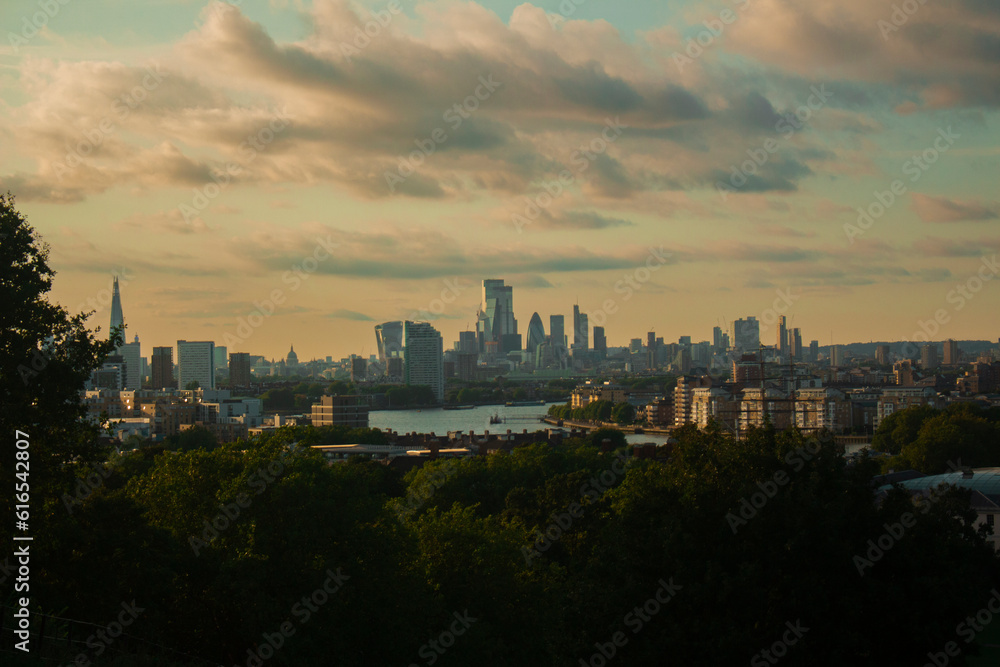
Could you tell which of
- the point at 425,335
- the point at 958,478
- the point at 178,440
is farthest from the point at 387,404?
the point at 958,478

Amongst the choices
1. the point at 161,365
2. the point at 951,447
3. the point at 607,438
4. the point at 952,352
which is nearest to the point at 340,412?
the point at 607,438

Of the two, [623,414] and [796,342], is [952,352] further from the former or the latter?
[623,414]

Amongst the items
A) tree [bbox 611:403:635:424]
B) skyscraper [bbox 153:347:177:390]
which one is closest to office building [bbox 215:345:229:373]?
skyscraper [bbox 153:347:177:390]

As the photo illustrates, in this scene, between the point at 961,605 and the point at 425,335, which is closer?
the point at 961,605

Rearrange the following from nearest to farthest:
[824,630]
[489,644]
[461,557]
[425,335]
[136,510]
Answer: [824,630], [136,510], [489,644], [461,557], [425,335]

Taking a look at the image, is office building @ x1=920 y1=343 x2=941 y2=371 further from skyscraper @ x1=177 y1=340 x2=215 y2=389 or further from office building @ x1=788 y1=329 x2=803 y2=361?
skyscraper @ x1=177 y1=340 x2=215 y2=389

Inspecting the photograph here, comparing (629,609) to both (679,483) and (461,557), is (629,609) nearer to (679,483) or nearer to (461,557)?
(679,483)

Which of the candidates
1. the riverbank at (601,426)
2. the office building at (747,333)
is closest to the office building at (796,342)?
the office building at (747,333)
